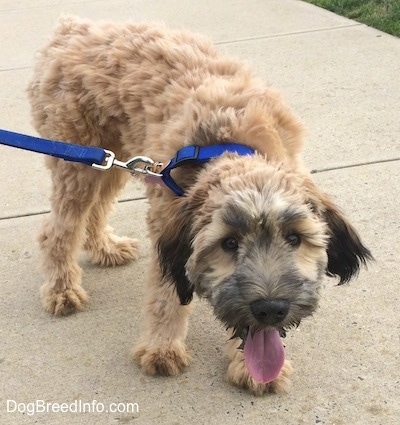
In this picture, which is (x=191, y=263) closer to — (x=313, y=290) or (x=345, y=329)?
(x=313, y=290)

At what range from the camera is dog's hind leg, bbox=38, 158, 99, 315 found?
4.19 m

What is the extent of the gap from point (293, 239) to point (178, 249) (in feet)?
1.75

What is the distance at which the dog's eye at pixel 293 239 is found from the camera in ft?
9.66

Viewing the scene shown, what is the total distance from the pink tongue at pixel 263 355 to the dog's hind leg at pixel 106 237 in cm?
180

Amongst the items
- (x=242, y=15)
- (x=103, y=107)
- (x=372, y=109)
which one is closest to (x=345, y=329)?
(x=103, y=107)

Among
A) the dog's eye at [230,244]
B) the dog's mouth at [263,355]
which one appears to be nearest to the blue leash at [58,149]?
the dog's eye at [230,244]

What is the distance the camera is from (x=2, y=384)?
367cm

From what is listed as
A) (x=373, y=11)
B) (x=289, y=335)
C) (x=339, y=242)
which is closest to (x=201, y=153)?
(x=339, y=242)

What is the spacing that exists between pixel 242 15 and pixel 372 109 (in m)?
4.35

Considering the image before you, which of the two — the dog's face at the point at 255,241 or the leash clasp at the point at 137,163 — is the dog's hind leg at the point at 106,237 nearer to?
the leash clasp at the point at 137,163

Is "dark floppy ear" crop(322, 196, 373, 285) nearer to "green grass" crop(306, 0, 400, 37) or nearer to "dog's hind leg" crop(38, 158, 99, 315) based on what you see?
"dog's hind leg" crop(38, 158, 99, 315)

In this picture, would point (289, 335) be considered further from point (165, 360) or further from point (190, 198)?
point (190, 198)

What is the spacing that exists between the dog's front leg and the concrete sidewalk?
67 mm

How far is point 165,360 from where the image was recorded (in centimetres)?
363
